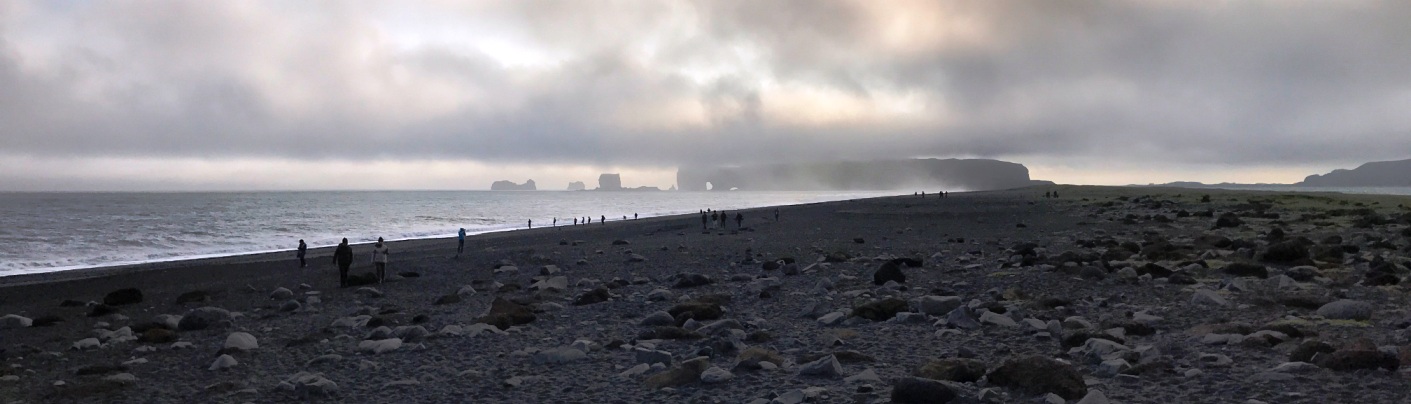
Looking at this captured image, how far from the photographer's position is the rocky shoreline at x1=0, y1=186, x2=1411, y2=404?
24.8ft

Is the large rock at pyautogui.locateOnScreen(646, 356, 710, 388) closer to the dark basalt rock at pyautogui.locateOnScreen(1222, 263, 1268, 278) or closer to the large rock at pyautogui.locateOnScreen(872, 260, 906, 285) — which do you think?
the large rock at pyautogui.locateOnScreen(872, 260, 906, 285)

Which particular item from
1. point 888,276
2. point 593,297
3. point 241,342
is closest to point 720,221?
point 888,276

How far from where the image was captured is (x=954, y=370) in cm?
788

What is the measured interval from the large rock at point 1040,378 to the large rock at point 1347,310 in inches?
203

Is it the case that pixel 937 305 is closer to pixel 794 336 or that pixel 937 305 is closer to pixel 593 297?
pixel 794 336

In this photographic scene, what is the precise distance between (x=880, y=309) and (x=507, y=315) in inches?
232

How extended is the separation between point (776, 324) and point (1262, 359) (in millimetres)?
6010

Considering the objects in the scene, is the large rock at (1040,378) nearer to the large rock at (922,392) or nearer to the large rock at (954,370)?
the large rock at (954,370)

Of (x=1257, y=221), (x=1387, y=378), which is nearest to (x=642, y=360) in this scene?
(x=1387, y=378)

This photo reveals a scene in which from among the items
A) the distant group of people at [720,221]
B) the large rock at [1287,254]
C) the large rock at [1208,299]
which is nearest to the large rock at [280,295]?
the large rock at [1208,299]

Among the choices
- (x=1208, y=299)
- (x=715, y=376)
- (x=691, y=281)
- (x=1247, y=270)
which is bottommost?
(x=691, y=281)

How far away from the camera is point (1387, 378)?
22.4 feet

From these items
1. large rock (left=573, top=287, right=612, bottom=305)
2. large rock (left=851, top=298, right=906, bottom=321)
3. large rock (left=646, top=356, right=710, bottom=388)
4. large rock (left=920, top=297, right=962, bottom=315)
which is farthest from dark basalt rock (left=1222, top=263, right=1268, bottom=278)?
large rock (left=573, top=287, right=612, bottom=305)

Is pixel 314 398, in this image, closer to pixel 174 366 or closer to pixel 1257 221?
pixel 174 366
